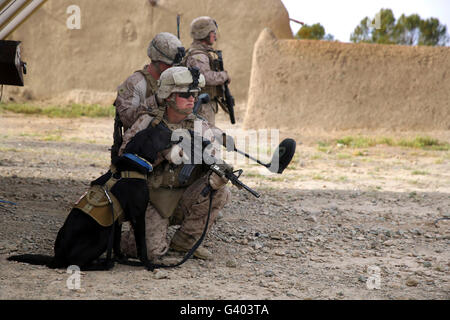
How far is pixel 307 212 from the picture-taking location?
16.9 feet

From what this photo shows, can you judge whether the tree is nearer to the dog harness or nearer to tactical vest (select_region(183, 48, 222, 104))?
tactical vest (select_region(183, 48, 222, 104))

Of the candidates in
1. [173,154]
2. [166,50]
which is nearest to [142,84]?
[166,50]

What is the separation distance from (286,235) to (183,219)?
102 cm

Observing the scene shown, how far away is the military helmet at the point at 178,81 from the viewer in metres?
3.39

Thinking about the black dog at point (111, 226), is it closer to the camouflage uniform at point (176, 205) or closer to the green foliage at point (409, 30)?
the camouflage uniform at point (176, 205)

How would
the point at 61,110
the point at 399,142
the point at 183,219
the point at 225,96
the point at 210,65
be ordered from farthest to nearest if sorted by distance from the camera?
the point at 61,110, the point at 399,142, the point at 225,96, the point at 210,65, the point at 183,219

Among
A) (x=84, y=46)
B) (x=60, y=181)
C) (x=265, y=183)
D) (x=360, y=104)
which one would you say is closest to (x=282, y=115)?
(x=360, y=104)

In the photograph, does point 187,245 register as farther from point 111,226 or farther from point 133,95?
point 133,95

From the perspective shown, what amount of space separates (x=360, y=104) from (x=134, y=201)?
8.07 meters

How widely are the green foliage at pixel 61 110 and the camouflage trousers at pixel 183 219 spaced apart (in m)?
11.1

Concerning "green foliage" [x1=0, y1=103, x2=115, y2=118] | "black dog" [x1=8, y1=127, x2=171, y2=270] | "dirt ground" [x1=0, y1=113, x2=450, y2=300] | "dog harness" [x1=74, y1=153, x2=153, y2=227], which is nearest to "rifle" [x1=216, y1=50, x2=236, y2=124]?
"dirt ground" [x1=0, y1=113, x2=450, y2=300]

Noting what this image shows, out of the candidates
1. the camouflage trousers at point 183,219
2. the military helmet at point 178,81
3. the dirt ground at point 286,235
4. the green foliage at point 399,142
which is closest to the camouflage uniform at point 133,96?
the military helmet at point 178,81

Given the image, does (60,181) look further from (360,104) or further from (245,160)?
(360,104)

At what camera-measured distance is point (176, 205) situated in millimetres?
3555
